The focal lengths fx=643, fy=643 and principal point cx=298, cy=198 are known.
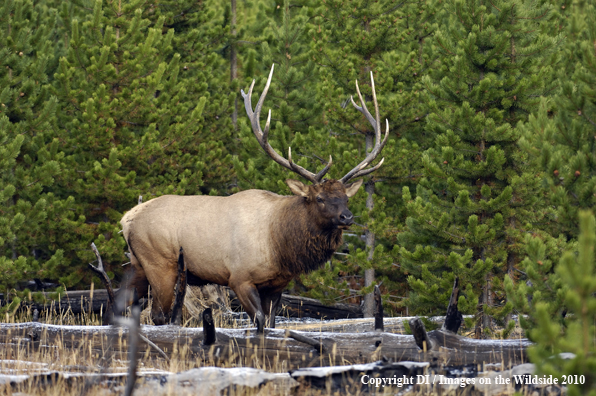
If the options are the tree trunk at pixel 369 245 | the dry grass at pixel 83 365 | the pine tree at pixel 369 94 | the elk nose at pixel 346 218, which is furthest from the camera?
the tree trunk at pixel 369 245

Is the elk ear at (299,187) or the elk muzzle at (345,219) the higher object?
the elk ear at (299,187)

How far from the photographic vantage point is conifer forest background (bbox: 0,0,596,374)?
7691mm

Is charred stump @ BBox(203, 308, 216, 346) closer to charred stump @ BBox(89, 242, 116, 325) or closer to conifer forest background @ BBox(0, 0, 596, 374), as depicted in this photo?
charred stump @ BBox(89, 242, 116, 325)

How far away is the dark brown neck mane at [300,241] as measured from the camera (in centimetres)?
766

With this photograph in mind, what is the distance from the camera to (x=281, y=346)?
5.97 metres

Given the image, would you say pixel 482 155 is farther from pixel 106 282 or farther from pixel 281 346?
pixel 106 282

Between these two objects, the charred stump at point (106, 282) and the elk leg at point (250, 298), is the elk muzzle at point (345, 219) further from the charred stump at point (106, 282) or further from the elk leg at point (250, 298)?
the charred stump at point (106, 282)

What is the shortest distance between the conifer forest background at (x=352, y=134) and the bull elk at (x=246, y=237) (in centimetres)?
127

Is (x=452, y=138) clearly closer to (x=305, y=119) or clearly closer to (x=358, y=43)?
(x=358, y=43)

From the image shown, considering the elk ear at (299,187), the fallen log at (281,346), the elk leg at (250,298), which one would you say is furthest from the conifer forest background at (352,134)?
the elk leg at (250,298)

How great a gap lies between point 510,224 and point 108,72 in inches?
273

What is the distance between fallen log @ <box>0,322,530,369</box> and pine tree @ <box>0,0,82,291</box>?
3215mm

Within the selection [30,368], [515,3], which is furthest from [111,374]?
[515,3]

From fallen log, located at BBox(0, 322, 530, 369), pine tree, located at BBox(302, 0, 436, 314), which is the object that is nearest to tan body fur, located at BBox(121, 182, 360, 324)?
fallen log, located at BBox(0, 322, 530, 369)
